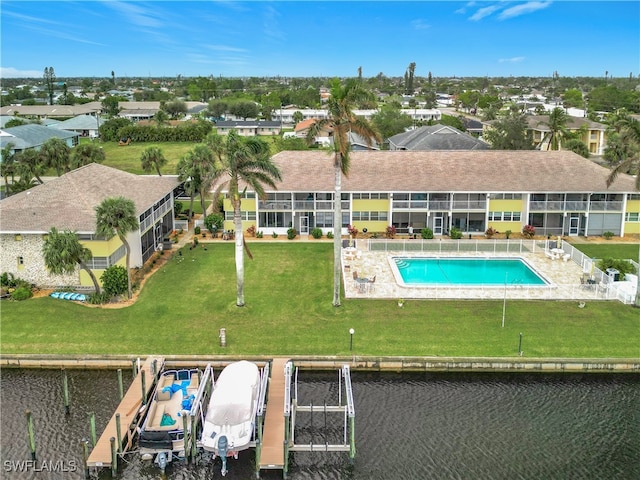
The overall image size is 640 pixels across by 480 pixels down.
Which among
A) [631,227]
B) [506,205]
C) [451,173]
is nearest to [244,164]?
[451,173]

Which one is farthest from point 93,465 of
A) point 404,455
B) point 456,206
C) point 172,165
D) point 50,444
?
point 172,165

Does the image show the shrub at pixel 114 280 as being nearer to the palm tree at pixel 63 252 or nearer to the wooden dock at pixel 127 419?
the palm tree at pixel 63 252

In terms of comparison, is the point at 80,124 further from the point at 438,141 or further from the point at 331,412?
the point at 331,412

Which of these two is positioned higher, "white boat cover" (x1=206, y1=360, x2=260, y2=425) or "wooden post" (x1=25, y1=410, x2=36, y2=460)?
"white boat cover" (x1=206, y1=360, x2=260, y2=425)

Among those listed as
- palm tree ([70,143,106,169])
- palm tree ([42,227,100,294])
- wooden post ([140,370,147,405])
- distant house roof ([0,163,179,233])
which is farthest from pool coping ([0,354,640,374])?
palm tree ([70,143,106,169])

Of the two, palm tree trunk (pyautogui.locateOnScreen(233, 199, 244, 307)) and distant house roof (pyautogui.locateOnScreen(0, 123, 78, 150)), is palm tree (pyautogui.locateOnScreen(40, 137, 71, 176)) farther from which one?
palm tree trunk (pyautogui.locateOnScreen(233, 199, 244, 307))

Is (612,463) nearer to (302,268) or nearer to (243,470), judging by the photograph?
(243,470)
